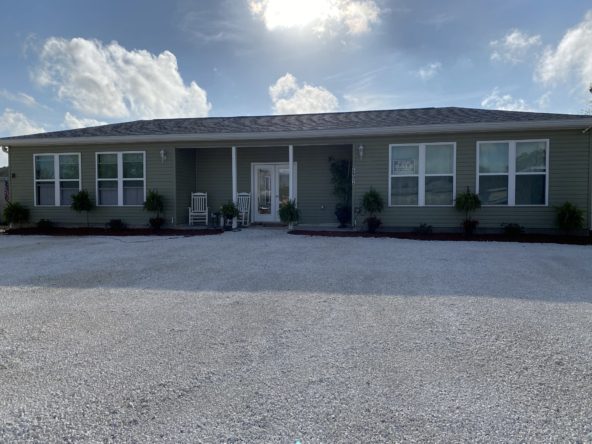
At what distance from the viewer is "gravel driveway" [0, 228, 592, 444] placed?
2.04 m

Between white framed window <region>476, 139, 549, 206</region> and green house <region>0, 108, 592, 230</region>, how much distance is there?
0.02 meters

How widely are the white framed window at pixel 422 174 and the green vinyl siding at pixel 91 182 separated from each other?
6.27 m

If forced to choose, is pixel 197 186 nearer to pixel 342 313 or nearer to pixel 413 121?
pixel 413 121

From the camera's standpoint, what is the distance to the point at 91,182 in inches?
463

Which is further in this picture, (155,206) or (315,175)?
(315,175)

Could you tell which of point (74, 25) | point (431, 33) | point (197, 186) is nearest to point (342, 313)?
point (197, 186)

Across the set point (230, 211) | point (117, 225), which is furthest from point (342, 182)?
point (117, 225)

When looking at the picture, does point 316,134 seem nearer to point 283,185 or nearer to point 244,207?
point 283,185

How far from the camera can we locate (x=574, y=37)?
1462 centimetres

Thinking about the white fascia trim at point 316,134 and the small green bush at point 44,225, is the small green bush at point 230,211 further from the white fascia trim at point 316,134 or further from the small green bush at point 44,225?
the small green bush at point 44,225

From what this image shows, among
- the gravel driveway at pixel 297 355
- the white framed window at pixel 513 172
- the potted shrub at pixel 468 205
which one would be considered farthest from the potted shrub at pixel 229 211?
the white framed window at pixel 513 172

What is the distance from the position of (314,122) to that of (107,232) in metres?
6.65

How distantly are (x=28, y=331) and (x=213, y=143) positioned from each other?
8.42 m

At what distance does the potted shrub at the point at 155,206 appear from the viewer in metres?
11.2
